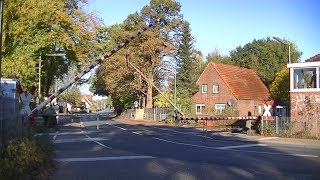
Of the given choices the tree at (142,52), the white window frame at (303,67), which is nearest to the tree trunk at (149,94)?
the tree at (142,52)

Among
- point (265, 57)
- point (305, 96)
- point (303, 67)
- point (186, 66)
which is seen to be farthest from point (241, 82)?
point (305, 96)

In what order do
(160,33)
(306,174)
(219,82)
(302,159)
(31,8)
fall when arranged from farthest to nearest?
(160,33) < (219,82) < (31,8) < (302,159) < (306,174)

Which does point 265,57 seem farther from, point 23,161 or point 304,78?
point 23,161

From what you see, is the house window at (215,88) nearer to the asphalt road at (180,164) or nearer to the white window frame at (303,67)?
the white window frame at (303,67)

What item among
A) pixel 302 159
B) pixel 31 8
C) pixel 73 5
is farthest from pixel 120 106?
pixel 302 159

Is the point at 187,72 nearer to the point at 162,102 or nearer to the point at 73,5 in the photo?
the point at 162,102

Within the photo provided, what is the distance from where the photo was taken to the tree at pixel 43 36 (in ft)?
89.2

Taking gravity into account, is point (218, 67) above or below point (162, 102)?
above

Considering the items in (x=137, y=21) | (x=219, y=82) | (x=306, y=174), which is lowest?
(x=306, y=174)

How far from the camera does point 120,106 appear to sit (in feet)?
279

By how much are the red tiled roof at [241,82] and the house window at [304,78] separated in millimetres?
26224

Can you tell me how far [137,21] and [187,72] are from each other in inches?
416

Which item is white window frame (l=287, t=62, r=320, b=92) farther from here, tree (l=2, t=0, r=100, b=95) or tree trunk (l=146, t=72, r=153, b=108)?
tree trunk (l=146, t=72, r=153, b=108)

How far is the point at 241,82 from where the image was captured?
6272 centimetres
